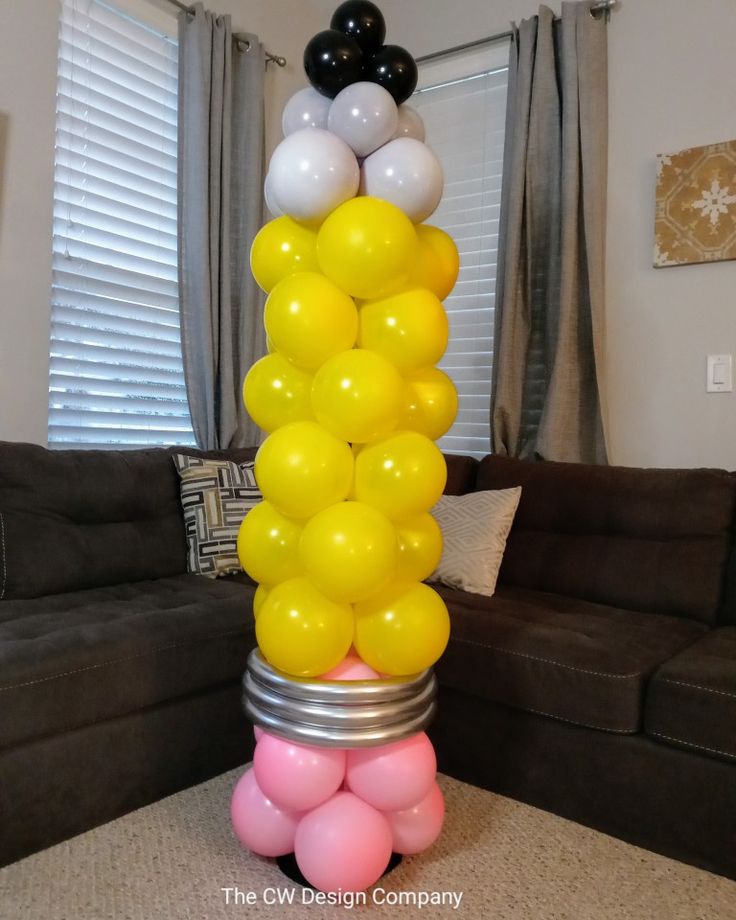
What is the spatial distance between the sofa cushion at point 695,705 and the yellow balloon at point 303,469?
0.88 meters

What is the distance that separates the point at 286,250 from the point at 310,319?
0.72 feet

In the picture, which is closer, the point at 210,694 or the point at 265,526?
the point at 265,526

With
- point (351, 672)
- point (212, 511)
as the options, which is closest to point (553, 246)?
point (212, 511)

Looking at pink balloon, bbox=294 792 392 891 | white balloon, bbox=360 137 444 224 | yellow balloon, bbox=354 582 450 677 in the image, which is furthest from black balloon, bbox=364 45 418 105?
pink balloon, bbox=294 792 392 891

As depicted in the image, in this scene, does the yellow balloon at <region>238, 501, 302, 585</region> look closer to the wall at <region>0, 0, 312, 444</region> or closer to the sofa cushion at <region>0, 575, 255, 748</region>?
the sofa cushion at <region>0, 575, 255, 748</region>

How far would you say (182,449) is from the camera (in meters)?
2.90

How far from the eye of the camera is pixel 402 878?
1622 mm

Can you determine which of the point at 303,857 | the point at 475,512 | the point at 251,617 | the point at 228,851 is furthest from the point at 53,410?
the point at 303,857

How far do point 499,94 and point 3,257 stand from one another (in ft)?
6.92

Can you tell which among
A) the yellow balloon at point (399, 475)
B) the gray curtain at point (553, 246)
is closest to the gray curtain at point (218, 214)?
the gray curtain at point (553, 246)

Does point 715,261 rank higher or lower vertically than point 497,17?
lower

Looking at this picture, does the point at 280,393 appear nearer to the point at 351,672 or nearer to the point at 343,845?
the point at 351,672

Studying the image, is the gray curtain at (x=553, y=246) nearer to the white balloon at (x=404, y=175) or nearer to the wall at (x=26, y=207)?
the white balloon at (x=404, y=175)

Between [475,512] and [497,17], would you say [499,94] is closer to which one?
[497,17]
